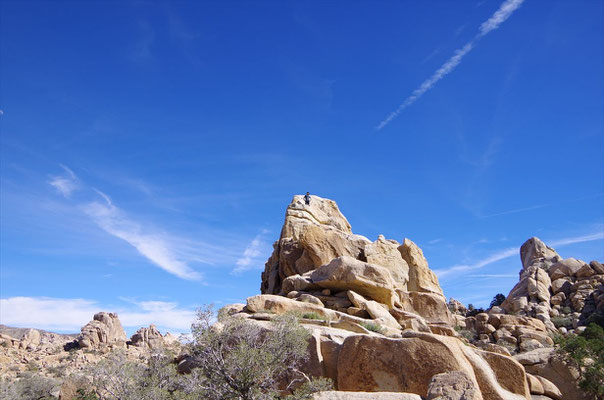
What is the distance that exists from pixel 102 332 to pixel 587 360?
71.5m

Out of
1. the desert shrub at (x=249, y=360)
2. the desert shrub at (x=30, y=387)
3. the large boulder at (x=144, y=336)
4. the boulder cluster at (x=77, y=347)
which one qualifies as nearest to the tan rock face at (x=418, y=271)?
the desert shrub at (x=249, y=360)

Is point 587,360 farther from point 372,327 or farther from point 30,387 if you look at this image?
point 30,387

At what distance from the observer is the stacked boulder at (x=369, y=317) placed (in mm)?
14852

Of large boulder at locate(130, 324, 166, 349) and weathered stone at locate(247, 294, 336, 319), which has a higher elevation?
large boulder at locate(130, 324, 166, 349)

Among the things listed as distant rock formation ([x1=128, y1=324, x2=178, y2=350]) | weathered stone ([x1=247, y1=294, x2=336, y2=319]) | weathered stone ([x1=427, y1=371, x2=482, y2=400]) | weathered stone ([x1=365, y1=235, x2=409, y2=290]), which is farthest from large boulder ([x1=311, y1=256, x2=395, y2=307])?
distant rock formation ([x1=128, y1=324, x2=178, y2=350])

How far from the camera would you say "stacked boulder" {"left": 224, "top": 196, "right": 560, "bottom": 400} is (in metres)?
14.9

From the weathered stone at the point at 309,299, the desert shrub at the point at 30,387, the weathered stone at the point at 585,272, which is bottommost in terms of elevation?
the desert shrub at the point at 30,387

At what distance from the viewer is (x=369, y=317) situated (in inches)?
1038

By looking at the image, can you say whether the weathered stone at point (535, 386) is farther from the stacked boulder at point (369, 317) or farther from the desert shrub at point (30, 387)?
the desert shrub at point (30, 387)

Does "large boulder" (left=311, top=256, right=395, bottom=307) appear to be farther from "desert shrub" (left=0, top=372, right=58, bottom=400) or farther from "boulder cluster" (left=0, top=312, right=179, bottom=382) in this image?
"boulder cluster" (left=0, top=312, right=179, bottom=382)

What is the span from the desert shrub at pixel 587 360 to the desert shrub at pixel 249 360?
56.4 feet

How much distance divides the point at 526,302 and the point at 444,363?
53079 millimetres

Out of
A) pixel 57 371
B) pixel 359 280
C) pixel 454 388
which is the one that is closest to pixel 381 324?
pixel 359 280

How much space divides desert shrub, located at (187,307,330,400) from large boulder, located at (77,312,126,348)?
2488 inches
